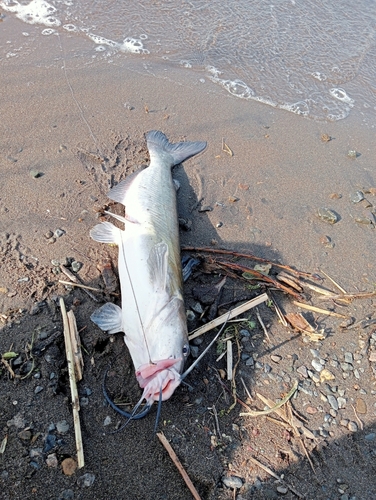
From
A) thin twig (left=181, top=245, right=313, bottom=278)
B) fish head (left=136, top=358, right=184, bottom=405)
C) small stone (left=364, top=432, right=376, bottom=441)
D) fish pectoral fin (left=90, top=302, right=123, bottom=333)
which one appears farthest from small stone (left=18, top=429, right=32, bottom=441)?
small stone (left=364, top=432, right=376, bottom=441)

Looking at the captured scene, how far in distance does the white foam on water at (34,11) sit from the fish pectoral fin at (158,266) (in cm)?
560

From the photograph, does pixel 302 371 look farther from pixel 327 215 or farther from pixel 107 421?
pixel 327 215

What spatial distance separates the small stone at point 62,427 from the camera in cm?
297

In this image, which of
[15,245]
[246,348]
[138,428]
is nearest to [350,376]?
[246,348]

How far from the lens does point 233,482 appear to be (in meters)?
2.96

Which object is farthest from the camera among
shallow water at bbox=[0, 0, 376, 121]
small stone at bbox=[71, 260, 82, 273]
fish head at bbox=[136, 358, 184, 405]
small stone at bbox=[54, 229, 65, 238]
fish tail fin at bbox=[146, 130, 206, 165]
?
shallow water at bbox=[0, 0, 376, 121]

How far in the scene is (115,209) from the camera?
15.3 feet

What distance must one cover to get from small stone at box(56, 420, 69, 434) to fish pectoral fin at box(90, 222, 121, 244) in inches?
69.8

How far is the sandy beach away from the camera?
298 cm

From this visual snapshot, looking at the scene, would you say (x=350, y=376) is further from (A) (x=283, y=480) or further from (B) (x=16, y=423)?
(B) (x=16, y=423)

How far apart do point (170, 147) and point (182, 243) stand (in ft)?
4.97

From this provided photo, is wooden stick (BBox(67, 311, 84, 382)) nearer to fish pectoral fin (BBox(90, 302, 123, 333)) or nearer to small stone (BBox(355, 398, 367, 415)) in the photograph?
fish pectoral fin (BBox(90, 302, 123, 333))

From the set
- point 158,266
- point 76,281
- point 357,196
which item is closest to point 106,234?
point 76,281

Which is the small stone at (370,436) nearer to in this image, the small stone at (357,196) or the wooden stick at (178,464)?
the wooden stick at (178,464)
